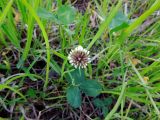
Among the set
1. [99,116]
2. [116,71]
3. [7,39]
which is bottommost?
[99,116]

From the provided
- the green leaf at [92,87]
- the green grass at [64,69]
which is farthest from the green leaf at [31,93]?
the green leaf at [92,87]

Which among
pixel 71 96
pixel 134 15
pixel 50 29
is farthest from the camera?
pixel 134 15

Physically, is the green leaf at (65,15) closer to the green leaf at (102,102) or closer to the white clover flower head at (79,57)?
the white clover flower head at (79,57)

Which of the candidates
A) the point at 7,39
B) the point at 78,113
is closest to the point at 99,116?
the point at 78,113

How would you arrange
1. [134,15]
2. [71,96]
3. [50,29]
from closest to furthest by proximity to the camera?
[71,96] → [50,29] → [134,15]

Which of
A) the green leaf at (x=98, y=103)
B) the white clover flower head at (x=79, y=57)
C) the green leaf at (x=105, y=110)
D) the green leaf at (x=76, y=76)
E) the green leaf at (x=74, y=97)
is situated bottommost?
the green leaf at (x=105, y=110)

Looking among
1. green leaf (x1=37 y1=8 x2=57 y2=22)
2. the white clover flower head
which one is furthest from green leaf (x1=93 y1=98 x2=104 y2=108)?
green leaf (x1=37 y1=8 x2=57 y2=22)

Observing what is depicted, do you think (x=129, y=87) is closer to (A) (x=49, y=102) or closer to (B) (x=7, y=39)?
(A) (x=49, y=102)
